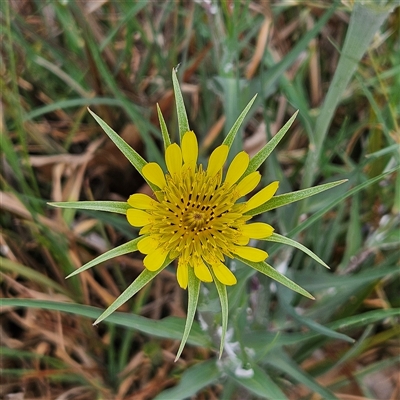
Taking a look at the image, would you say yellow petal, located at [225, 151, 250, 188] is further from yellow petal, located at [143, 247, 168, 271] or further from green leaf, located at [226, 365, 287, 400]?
green leaf, located at [226, 365, 287, 400]

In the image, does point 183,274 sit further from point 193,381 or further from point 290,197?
point 193,381

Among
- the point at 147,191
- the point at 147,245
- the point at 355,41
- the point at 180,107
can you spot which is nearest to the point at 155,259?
the point at 147,245

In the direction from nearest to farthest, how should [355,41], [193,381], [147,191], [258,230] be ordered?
[258,230] → [355,41] → [193,381] → [147,191]

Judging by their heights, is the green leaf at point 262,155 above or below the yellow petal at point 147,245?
above

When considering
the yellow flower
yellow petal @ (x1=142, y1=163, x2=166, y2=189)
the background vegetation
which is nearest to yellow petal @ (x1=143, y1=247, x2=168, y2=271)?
the yellow flower

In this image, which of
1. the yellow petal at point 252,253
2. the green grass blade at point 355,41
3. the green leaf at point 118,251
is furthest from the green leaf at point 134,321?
the green grass blade at point 355,41

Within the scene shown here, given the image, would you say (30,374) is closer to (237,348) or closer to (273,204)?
(237,348)

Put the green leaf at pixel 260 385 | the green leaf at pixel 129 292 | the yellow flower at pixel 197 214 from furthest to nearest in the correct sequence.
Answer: the green leaf at pixel 260 385
the yellow flower at pixel 197 214
the green leaf at pixel 129 292

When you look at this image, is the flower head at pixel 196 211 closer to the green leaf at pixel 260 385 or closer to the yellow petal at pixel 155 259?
the yellow petal at pixel 155 259
